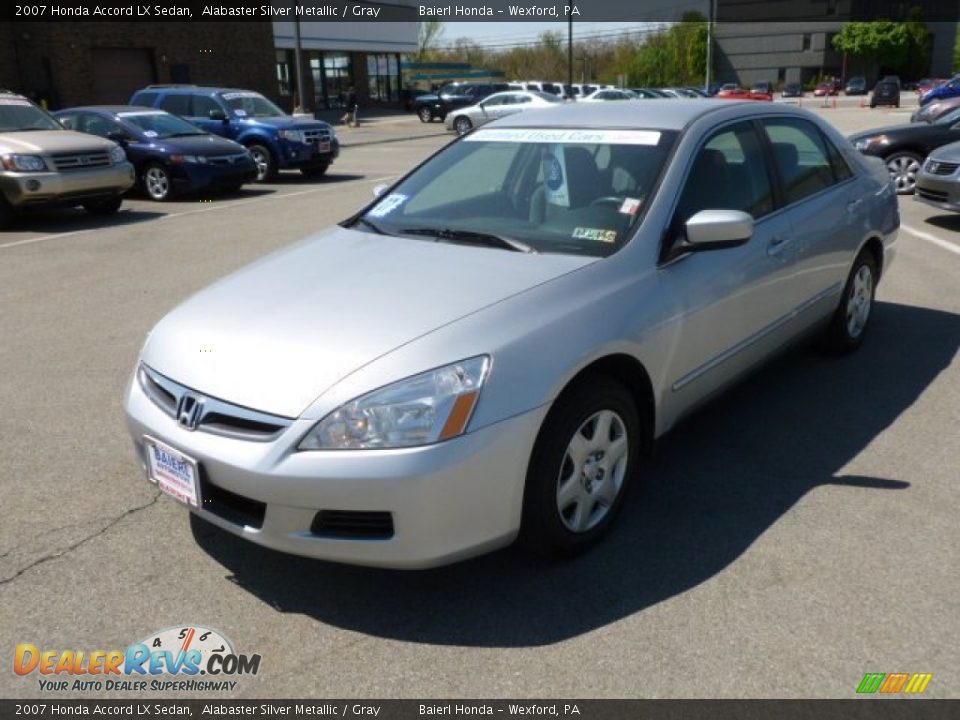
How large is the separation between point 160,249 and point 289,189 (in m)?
6.11

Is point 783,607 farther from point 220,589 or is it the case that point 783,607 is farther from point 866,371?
point 866,371

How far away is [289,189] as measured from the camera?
15.9 meters

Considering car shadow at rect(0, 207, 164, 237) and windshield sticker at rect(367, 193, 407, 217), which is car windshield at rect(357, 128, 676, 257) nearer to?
windshield sticker at rect(367, 193, 407, 217)

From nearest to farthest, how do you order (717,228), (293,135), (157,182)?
(717,228)
(157,182)
(293,135)

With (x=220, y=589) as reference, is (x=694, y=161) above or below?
above

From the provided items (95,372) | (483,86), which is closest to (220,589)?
(95,372)

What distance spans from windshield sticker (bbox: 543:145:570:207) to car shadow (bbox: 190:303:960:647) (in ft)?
4.38

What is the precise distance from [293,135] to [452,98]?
24.9 meters

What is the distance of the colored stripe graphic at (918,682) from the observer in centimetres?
261

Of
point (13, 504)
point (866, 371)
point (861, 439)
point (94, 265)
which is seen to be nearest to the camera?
point (13, 504)

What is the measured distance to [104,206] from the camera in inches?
504

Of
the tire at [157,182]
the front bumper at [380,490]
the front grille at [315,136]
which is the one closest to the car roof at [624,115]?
the front bumper at [380,490]

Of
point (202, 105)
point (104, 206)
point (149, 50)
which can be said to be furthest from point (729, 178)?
point (149, 50)

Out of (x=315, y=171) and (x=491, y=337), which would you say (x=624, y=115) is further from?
(x=315, y=171)
